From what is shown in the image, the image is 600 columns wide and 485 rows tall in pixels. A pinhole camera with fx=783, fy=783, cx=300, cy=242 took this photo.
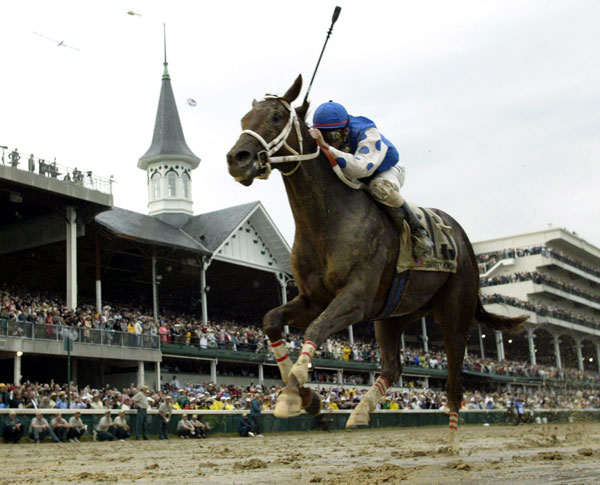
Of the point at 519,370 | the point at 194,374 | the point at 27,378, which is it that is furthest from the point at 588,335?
the point at 27,378

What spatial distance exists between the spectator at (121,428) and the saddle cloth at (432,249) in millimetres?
12589

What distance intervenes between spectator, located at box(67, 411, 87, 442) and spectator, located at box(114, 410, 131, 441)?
32.1 inches

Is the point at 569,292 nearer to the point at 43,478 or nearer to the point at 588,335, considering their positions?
the point at 588,335

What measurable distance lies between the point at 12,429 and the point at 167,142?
100 ft

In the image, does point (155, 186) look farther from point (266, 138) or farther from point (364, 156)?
point (266, 138)

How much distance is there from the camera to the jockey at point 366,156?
21.8ft

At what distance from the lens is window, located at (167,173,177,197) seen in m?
43.1

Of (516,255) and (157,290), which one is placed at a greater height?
(516,255)

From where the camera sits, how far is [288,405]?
538cm

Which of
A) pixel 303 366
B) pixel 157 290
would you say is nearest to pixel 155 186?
pixel 157 290

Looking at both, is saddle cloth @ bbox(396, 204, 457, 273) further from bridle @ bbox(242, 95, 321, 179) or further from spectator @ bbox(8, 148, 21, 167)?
spectator @ bbox(8, 148, 21, 167)

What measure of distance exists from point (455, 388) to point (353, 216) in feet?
8.71

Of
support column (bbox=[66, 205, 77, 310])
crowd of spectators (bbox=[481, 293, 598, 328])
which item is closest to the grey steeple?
support column (bbox=[66, 205, 77, 310])

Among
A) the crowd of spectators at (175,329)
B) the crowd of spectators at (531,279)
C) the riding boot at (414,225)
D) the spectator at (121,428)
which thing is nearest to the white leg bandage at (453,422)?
the riding boot at (414,225)
